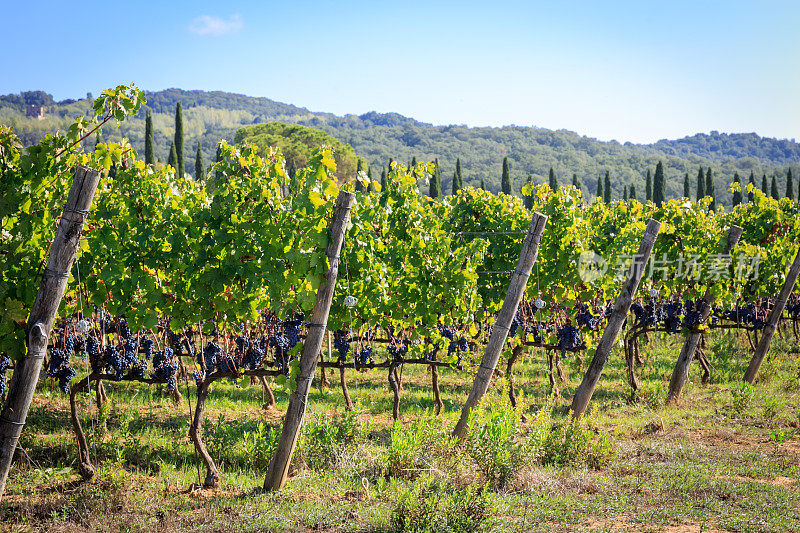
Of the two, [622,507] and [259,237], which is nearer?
[622,507]

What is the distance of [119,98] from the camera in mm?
3510

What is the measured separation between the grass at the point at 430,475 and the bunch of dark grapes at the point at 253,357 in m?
0.80

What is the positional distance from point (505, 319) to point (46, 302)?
3.66m

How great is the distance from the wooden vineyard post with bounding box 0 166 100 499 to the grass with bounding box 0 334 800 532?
2.69 ft

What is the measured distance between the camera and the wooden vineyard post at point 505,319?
17.3ft

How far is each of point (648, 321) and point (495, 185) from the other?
91623 mm

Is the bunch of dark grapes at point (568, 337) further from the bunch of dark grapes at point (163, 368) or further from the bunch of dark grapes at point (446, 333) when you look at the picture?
the bunch of dark grapes at point (163, 368)

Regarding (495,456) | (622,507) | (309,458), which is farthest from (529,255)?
(309,458)

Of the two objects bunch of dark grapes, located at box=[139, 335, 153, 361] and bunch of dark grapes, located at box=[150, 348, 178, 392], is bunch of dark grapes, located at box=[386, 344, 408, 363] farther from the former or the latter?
bunch of dark grapes, located at box=[139, 335, 153, 361]

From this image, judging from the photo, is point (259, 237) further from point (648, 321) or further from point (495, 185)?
point (495, 185)

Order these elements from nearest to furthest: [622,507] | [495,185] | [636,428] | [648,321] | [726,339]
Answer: [622,507]
[636,428]
[648,321]
[726,339]
[495,185]

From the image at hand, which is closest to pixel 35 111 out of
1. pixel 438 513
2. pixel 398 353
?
pixel 398 353

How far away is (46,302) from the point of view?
129 inches

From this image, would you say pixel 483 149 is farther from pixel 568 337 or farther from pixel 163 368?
pixel 163 368
